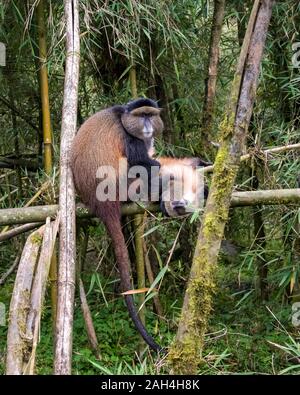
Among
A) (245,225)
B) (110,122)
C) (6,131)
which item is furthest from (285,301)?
(6,131)

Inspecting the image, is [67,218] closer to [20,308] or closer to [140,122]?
[20,308]

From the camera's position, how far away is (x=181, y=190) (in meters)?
3.25

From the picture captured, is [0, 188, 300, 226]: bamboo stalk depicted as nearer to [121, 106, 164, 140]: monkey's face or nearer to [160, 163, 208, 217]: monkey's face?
[160, 163, 208, 217]: monkey's face

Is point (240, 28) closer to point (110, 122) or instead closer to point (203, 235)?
point (110, 122)

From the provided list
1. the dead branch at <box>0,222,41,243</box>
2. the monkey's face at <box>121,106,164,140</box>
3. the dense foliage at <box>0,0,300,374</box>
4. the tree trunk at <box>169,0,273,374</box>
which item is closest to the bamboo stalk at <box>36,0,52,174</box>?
the dense foliage at <box>0,0,300,374</box>

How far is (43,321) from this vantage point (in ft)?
15.1

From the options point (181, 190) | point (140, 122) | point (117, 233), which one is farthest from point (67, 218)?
point (140, 122)

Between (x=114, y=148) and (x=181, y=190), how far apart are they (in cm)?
45

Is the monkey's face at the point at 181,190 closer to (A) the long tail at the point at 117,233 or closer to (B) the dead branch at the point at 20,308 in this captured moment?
(A) the long tail at the point at 117,233

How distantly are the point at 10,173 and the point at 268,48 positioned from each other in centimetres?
202

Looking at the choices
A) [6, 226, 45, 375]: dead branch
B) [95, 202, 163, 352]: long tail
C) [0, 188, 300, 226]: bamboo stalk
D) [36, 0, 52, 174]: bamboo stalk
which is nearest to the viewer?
[6, 226, 45, 375]: dead branch

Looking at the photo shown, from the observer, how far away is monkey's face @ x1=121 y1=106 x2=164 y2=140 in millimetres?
3412

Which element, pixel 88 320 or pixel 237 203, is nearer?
pixel 237 203
